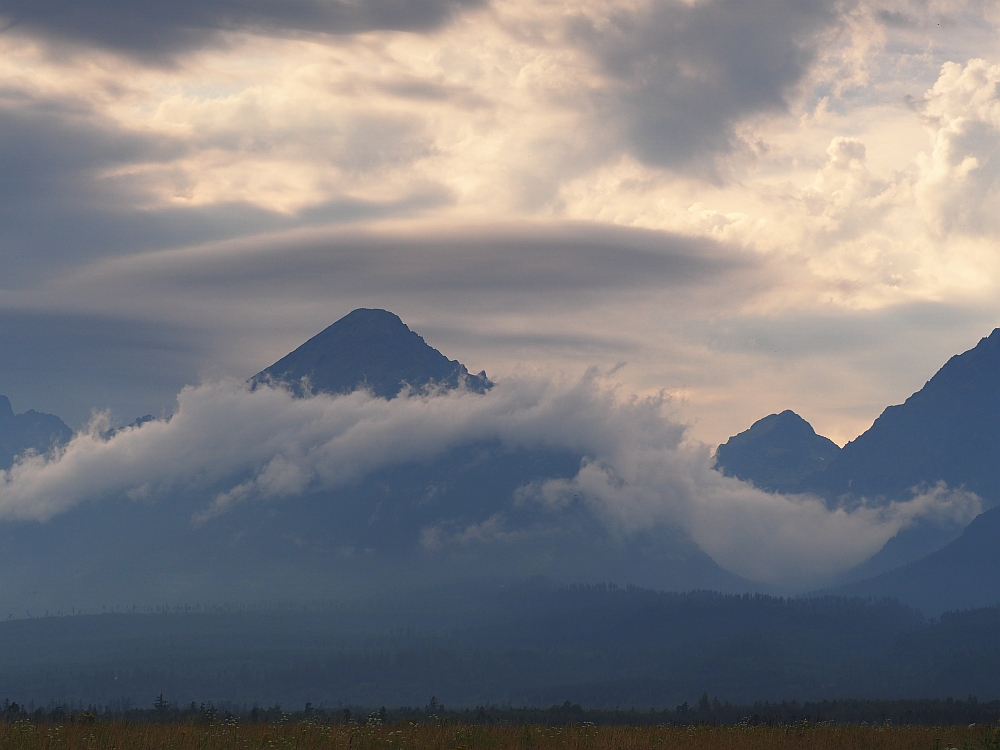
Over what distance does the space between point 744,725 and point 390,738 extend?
26416 millimetres

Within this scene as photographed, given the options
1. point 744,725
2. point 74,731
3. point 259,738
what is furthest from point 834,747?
point 74,731

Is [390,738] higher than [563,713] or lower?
higher

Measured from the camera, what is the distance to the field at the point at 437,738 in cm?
4122

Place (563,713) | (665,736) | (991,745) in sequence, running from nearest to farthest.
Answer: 1. (991,745)
2. (665,736)
3. (563,713)

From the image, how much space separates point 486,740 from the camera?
4553 centimetres

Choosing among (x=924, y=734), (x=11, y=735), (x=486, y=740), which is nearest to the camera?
(x=11, y=735)

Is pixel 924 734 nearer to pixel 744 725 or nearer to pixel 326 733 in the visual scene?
pixel 744 725

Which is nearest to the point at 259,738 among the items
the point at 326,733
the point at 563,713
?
the point at 326,733

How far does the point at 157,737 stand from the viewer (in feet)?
142

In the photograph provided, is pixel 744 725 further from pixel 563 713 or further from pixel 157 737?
pixel 563 713

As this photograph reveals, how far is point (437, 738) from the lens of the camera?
4556 cm

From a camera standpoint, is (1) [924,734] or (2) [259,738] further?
(1) [924,734]

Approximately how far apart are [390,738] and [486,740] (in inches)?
175

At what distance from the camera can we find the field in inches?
1623
